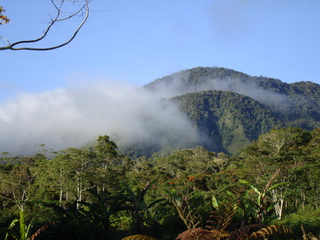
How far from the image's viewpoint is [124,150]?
14212 centimetres

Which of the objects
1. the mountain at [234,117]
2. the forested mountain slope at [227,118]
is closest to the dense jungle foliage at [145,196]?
the mountain at [234,117]

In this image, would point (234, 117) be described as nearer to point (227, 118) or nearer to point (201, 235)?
point (227, 118)

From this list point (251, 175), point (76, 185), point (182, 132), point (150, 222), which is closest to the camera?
point (150, 222)

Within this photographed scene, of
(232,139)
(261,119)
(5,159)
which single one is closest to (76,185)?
(5,159)

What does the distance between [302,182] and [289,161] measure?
1.47 meters

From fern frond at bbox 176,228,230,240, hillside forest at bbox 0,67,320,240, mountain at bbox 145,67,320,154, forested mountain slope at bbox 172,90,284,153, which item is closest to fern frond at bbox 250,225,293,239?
hillside forest at bbox 0,67,320,240

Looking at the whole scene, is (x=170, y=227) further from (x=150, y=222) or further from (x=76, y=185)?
(x=76, y=185)

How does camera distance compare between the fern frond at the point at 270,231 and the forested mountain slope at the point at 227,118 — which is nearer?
the fern frond at the point at 270,231

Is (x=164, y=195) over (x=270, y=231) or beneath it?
beneath

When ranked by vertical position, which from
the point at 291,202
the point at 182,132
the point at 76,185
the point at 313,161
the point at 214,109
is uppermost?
the point at 214,109

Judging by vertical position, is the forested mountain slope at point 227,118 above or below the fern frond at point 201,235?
above

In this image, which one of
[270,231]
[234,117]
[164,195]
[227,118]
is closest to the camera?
[270,231]

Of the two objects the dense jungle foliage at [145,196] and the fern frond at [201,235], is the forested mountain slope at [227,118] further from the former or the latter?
the fern frond at [201,235]

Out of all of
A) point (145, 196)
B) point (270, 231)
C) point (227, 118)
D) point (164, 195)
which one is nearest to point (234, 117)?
point (227, 118)
